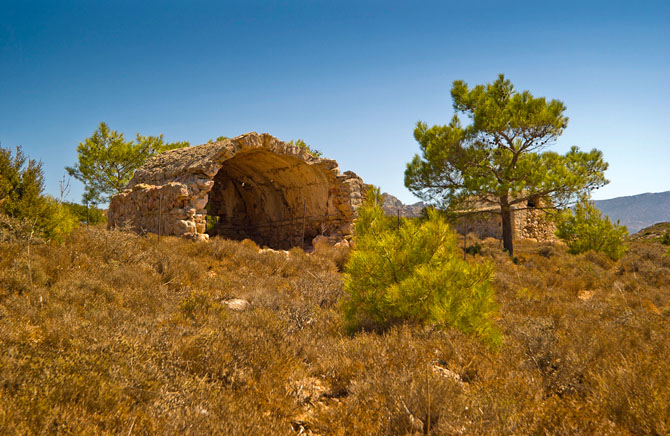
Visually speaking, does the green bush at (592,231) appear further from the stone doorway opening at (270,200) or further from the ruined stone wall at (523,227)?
the stone doorway opening at (270,200)

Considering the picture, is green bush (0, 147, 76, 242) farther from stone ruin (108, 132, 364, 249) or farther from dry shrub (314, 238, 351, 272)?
dry shrub (314, 238, 351, 272)

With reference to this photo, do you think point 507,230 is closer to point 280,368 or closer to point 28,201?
point 280,368

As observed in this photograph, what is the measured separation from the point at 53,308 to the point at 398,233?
4250 millimetres

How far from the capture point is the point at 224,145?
38.4ft

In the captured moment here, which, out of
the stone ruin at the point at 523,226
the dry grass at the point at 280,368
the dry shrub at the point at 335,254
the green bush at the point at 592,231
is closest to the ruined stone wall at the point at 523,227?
the stone ruin at the point at 523,226

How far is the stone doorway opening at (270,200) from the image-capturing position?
48.5ft

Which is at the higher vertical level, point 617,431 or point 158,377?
point 158,377

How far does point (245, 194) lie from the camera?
19.2m

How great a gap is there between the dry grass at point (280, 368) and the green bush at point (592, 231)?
11486 mm

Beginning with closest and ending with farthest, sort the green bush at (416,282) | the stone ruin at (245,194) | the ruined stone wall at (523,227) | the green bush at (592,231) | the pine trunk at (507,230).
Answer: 1. the green bush at (416,282)
2. the stone ruin at (245,194)
3. the green bush at (592,231)
4. the pine trunk at (507,230)
5. the ruined stone wall at (523,227)

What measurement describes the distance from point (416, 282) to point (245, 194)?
53.4 feet

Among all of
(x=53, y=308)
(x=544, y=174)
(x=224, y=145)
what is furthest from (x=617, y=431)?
(x=544, y=174)

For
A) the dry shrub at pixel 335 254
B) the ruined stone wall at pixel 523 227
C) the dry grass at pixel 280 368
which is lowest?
the dry grass at pixel 280 368

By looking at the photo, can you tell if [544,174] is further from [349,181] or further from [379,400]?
[379,400]
